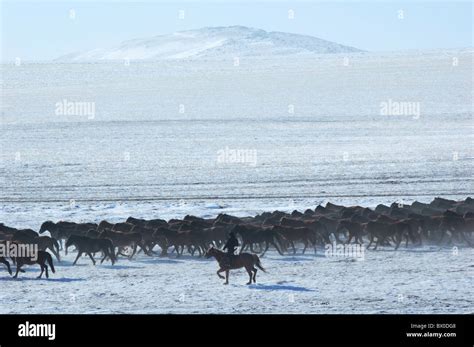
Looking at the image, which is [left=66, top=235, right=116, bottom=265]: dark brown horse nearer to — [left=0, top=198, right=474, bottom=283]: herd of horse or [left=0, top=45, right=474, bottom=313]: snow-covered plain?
[left=0, top=198, right=474, bottom=283]: herd of horse

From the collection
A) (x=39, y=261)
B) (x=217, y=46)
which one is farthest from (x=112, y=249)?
(x=217, y=46)

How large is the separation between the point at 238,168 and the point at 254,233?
15.0 metres

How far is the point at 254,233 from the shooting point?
15.1 meters

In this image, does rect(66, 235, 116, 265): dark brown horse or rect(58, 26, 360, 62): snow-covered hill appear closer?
rect(66, 235, 116, 265): dark brown horse

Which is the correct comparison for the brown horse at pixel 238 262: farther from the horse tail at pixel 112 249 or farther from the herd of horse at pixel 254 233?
the horse tail at pixel 112 249

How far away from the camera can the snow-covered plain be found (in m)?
11.9

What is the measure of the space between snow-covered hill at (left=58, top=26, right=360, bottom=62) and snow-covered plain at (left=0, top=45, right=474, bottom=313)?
2345 inches

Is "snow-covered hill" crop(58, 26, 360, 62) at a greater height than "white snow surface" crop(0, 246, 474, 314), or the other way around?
"snow-covered hill" crop(58, 26, 360, 62)

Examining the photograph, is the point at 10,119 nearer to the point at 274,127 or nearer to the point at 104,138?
the point at 104,138

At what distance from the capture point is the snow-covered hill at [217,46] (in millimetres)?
140500

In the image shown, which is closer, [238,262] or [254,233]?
[238,262]

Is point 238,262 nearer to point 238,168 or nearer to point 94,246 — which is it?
point 94,246

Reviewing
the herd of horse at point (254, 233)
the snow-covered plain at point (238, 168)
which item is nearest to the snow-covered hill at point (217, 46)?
the snow-covered plain at point (238, 168)

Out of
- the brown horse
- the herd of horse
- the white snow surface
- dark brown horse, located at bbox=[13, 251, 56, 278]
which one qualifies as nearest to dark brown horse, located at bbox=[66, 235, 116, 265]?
the herd of horse
